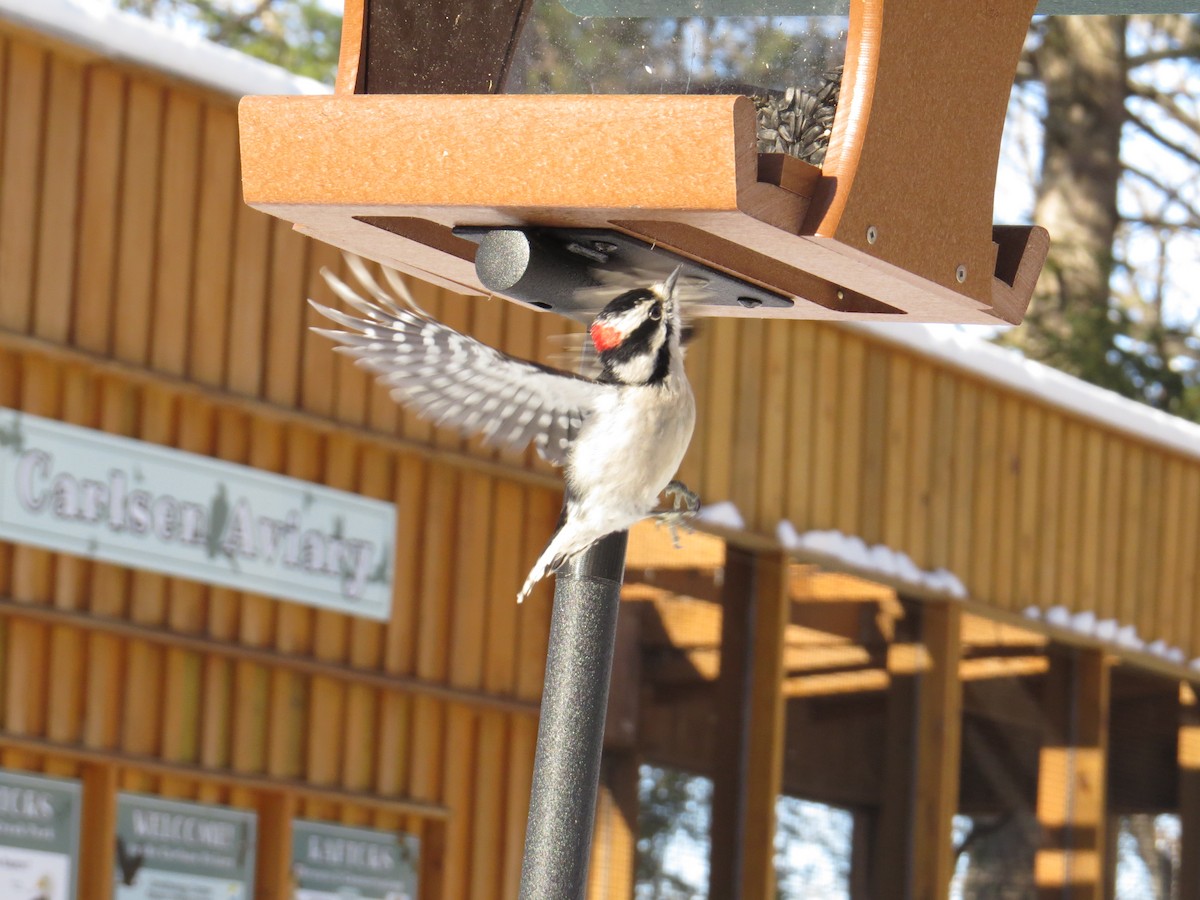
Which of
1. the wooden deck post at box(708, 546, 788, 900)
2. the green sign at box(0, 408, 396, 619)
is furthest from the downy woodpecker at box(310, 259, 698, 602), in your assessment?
the wooden deck post at box(708, 546, 788, 900)

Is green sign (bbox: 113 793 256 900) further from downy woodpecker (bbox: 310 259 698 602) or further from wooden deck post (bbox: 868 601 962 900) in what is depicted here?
downy woodpecker (bbox: 310 259 698 602)

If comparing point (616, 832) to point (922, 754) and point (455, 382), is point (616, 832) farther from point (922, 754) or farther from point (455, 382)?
point (455, 382)

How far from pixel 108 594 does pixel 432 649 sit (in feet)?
4.03


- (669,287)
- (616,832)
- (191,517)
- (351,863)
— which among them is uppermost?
(191,517)

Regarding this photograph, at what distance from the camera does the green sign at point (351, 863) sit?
6059 millimetres

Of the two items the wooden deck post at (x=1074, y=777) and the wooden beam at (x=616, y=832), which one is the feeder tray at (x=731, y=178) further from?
the wooden deck post at (x=1074, y=777)

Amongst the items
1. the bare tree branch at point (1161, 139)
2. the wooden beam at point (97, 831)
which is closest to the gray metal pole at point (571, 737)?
the wooden beam at point (97, 831)

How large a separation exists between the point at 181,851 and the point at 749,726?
2420 mm

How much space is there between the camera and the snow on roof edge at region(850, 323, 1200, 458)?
313 inches

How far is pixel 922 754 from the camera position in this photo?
8.07 m

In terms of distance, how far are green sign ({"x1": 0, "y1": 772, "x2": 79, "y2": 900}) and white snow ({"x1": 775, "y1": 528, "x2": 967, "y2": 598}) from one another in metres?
2.93

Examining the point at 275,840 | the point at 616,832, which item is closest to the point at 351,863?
the point at 275,840

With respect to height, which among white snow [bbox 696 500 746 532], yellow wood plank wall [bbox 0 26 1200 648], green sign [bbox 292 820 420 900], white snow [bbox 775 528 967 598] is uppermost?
yellow wood plank wall [bbox 0 26 1200 648]

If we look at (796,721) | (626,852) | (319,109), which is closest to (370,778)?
(626,852)
